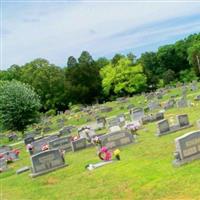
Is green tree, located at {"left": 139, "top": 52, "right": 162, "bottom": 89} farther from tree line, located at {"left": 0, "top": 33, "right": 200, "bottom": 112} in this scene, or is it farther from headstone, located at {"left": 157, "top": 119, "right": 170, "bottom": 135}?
headstone, located at {"left": 157, "top": 119, "right": 170, "bottom": 135}

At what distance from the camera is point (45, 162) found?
20.7m

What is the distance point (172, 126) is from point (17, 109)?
21913 mm

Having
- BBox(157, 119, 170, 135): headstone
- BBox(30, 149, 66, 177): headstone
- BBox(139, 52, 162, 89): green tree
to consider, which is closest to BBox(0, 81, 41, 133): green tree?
BBox(157, 119, 170, 135): headstone

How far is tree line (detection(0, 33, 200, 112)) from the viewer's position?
86562 millimetres

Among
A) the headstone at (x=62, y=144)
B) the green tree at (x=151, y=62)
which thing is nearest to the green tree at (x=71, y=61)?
the green tree at (x=151, y=62)

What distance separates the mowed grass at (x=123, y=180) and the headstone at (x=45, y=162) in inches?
18.6

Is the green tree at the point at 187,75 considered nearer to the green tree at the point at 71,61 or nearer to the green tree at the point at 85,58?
the green tree at the point at 85,58

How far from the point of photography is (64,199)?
15.0 m

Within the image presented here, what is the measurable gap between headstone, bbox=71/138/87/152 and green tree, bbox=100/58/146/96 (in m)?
58.9

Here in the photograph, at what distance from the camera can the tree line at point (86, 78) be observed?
86.6m

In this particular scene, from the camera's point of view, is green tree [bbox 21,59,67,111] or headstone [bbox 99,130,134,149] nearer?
headstone [bbox 99,130,134,149]

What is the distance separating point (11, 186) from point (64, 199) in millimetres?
5352

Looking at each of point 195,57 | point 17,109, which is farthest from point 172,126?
point 195,57

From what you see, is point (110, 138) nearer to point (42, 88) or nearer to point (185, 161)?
point (185, 161)
